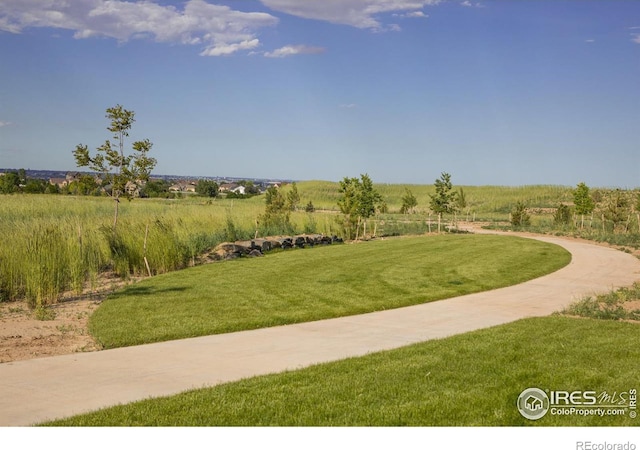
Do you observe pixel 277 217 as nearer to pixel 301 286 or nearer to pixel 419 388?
pixel 301 286

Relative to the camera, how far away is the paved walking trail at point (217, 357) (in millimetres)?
6898

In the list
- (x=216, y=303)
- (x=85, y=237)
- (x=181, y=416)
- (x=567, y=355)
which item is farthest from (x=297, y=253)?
(x=181, y=416)

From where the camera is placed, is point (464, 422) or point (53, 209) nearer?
point (464, 422)

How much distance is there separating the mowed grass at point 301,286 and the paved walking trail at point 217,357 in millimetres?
582

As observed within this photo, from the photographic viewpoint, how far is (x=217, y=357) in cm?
867

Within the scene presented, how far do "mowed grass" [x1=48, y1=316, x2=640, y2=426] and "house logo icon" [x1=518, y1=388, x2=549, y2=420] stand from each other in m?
0.08

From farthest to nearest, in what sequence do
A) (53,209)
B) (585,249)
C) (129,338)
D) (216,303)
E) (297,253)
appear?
(53,209)
(585,249)
(297,253)
(216,303)
(129,338)

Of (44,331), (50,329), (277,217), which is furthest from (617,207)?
(44,331)

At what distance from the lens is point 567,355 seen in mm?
8297

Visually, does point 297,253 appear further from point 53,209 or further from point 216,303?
point 53,209

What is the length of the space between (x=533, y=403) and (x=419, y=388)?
1.19 metres

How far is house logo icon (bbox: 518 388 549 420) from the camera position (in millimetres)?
6133
